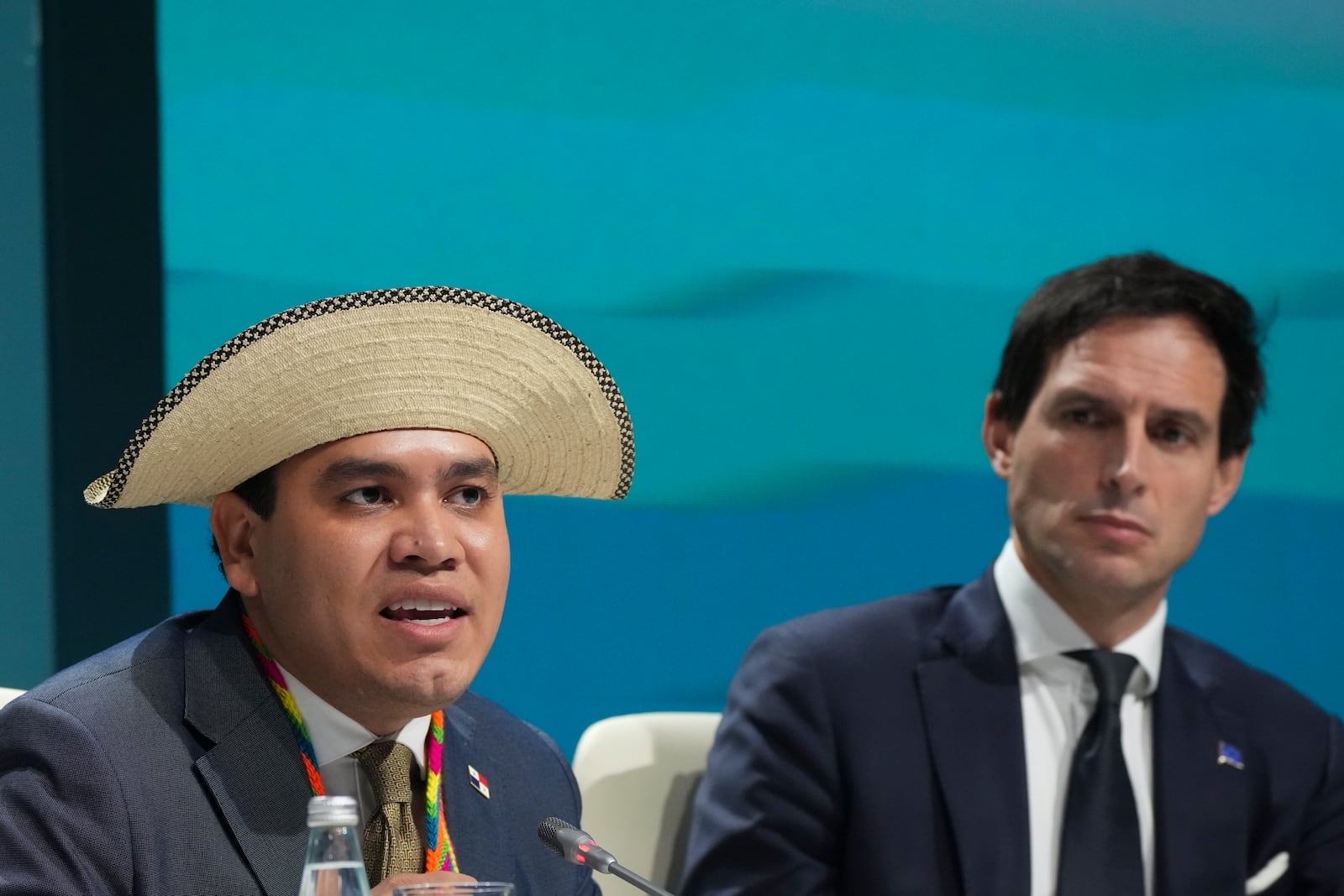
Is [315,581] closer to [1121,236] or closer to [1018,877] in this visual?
[1018,877]

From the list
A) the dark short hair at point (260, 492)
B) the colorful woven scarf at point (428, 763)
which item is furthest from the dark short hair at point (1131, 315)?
the dark short hair at point (260, 492)

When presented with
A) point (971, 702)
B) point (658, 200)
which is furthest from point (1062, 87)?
point (971, 702)

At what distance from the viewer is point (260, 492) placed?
176cm

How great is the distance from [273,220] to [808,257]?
1174mm

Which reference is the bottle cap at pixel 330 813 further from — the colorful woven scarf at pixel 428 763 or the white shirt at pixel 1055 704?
the white shirt at pixel 1055 704

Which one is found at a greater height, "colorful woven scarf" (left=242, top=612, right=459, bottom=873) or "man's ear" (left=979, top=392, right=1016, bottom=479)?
"man's ear" (left=979, top=392, right=1016, bottom=479)

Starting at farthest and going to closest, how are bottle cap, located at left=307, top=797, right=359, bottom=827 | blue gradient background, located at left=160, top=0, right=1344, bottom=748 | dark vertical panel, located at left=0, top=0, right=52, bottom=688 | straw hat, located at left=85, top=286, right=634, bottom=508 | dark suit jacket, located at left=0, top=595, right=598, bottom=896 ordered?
blue gradient background, located at left=160, top=0, right=1344, bottom=748 < dark vertical panel, located at left=0, top=0, right=52, bottom=688 < straw hat, located at left=85, top=286, right=634, bottom=508 < dark suit jacket, located at left=0, top=595, right=598, bottom=896 < bottle cap, located at left=307, top=797, right=359, bottom=827

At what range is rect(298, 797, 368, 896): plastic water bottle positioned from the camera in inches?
45.6

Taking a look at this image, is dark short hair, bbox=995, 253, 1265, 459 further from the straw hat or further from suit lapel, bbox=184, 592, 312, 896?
suit lapel, bbox=184, 592, 312, 896

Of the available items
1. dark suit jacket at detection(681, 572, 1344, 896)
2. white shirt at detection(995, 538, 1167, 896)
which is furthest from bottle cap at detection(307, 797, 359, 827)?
white shirt at detection(995, 538, 1167, 896)

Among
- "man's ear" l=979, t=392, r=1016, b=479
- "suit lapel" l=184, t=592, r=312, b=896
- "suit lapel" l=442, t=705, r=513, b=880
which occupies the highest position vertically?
"man's ear" l=979, t=392, r=1016, b=479

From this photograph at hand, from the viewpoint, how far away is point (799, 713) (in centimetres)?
254

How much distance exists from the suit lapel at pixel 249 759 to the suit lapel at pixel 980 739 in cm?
116

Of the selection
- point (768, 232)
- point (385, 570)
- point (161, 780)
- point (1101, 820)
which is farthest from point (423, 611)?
point (768, 232)
